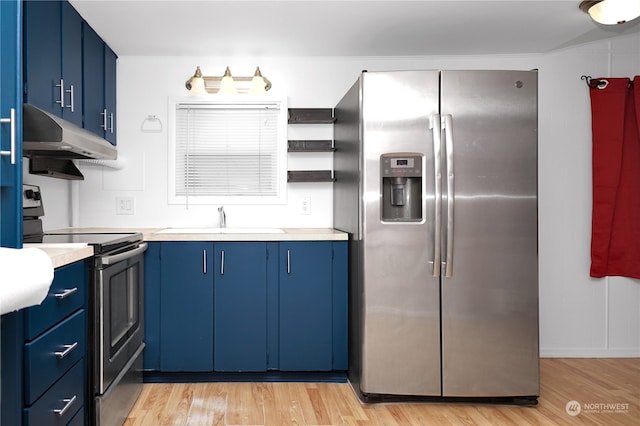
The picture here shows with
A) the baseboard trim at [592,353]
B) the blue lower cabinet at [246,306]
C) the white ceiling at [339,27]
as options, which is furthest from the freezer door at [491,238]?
the baseboard trim at [592,353]

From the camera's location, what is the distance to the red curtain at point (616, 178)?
132 inches

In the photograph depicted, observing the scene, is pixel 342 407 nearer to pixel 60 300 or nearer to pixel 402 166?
pixel 402 166

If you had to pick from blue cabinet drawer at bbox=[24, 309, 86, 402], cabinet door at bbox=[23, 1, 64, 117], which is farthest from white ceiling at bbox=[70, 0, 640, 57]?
blue cabinet drawer at bbox=[24, 309, 86, 402]

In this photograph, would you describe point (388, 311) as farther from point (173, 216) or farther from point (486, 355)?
point (173, 216)

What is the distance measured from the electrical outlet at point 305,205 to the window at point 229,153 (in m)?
0.15

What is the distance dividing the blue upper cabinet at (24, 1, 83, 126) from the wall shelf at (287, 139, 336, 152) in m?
1.36

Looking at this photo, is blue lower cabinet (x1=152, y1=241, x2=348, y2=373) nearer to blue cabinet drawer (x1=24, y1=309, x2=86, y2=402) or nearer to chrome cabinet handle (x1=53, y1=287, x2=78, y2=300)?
blue cabinet drawer (x1=24, y1=309, x2=86, y2=402)

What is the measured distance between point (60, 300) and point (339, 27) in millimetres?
2141

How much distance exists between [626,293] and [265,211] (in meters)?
2.67

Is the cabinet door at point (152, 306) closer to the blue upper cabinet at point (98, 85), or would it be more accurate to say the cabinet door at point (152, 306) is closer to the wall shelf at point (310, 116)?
the blue upper cabinet at point (98, 85)

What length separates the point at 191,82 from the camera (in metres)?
3.25

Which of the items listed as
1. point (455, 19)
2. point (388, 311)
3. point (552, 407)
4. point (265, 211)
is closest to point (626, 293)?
point (552, 407)

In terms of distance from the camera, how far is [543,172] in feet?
11.3

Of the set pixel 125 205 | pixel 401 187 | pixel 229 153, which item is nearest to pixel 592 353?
pixel 401 187
